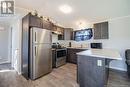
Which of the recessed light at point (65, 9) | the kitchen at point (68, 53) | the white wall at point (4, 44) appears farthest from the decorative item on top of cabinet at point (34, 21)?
the white wall at point (4, 44)

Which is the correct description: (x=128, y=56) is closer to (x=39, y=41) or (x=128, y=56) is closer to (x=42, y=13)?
(x=39, y=41)

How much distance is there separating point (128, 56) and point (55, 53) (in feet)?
9.81

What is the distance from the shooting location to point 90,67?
7.57 ft

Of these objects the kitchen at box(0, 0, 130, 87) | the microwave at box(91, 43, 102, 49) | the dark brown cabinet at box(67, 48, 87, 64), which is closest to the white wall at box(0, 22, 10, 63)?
the kitchen at box(0, 0, 130, 87)

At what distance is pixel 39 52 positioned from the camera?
3311mm

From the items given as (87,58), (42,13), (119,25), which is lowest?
(87,58)

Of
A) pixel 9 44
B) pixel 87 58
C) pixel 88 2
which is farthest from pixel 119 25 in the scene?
pixel 9 44

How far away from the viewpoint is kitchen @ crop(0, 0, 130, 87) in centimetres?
243

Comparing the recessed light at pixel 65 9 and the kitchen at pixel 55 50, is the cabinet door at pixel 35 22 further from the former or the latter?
the recessed light at pixel 65 9

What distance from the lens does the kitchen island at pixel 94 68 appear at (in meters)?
2.06

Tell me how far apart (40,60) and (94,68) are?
75.4 inches

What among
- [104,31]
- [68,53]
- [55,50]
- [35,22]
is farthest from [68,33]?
[35,22]

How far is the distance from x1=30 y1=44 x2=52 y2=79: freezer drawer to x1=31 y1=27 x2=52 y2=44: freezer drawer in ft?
0.56

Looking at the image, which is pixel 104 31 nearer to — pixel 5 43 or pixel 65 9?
pixel 65 9
